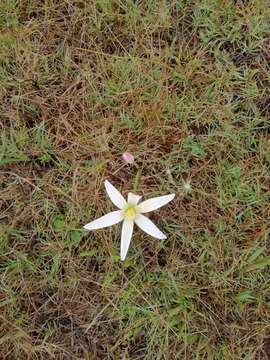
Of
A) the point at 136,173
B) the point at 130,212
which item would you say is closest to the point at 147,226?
the point at 130,212

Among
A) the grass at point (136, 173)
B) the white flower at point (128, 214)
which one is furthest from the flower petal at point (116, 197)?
the grass at point (136, 173)

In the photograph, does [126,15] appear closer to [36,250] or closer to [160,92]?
[160,92]

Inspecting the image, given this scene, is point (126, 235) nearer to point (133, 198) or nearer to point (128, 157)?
point (133, 198)

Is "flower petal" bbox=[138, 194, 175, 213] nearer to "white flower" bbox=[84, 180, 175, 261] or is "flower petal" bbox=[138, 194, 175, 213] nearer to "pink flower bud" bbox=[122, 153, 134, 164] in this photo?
"white flower" bbox=[84, 180, 175, 261]

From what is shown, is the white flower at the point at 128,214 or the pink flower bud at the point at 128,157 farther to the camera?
the pink flower bud at the point at 128,157

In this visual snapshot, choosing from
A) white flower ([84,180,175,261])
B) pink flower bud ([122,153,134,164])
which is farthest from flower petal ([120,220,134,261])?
pink flower bud ([122,153,134,164])

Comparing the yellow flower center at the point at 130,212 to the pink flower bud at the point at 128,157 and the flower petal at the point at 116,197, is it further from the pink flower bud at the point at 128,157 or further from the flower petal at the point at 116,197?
the pink flower bud at the point at 128,157

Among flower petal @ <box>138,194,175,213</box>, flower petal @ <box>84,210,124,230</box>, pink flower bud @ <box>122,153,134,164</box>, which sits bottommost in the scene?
flower petal @ <box>84,210,124,230</box>
